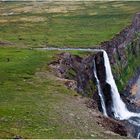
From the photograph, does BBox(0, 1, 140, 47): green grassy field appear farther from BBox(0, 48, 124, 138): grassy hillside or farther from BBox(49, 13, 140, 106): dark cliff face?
BBox(0, 48, 124, 138): grassy hillside

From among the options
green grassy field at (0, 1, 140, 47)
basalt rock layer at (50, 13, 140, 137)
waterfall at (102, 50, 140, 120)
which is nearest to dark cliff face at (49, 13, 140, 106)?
basalt rock layer at (50, 13, 140, 137)

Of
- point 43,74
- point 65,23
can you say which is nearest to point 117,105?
point 43,74

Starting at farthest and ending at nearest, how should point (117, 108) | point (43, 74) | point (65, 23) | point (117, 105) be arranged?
point (65, 23) → point (117, 105) → point (117, 108) → point (43, 74)

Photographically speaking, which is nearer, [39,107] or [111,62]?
[39,107]

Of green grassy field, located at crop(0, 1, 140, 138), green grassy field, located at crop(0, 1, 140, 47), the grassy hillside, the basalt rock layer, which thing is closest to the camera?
the grassy hillside

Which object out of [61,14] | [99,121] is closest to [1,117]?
[99,121]

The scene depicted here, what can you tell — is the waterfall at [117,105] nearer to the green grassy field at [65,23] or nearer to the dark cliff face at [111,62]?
the dark cliff face at [111,62]

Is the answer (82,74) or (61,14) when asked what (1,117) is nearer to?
(82,74)

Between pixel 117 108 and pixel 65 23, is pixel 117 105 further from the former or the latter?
pixel 65 23
